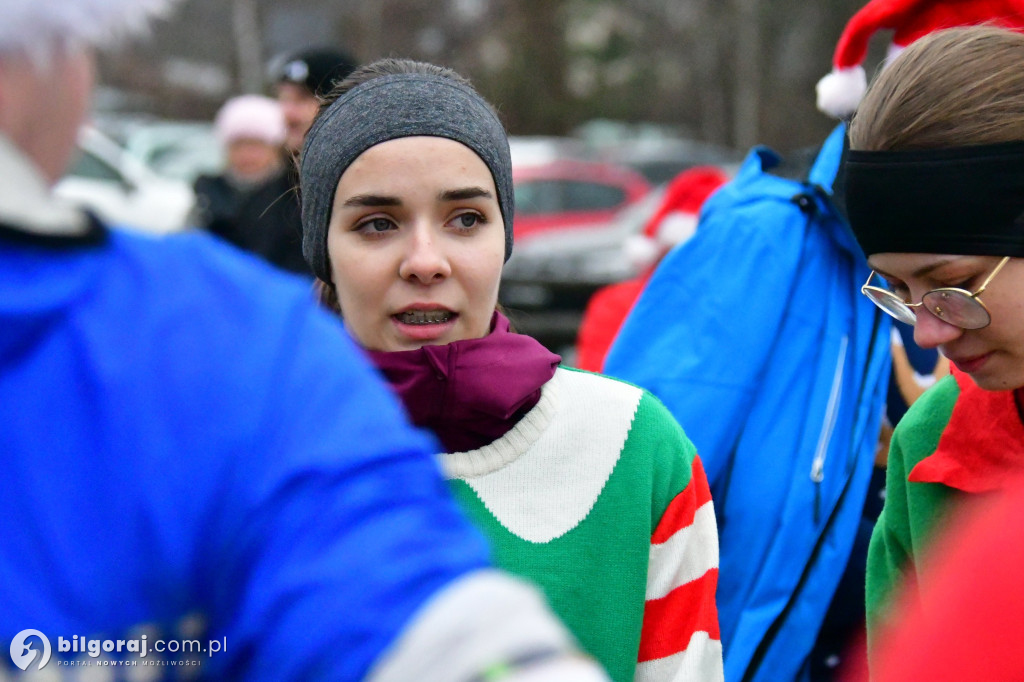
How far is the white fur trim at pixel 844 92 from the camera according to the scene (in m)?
3.04

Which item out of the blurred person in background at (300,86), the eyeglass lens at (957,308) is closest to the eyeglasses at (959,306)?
the eyeglass lens at (957,308)

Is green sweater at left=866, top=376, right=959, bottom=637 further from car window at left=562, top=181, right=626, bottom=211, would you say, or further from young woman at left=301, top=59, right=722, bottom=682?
car window at left=562, top=181, right=626, bottom=211

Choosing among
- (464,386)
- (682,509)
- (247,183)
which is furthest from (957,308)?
(247,183)

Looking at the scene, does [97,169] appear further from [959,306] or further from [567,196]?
[959,306]

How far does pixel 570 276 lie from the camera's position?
1066 centimetres

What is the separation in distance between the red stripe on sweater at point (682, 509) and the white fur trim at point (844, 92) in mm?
1336

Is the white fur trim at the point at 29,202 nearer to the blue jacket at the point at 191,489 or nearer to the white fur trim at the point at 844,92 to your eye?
the blue jacket at the point at 191,489

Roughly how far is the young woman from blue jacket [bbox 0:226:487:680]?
0.98 m

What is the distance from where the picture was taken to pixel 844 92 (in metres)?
3.05

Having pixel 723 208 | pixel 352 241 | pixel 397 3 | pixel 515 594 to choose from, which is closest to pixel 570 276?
pixel 723 208

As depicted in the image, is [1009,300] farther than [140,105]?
No

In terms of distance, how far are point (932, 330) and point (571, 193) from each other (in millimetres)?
11199

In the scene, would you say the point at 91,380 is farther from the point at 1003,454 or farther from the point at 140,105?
the point at 140,105

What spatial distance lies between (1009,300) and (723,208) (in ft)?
3.69
